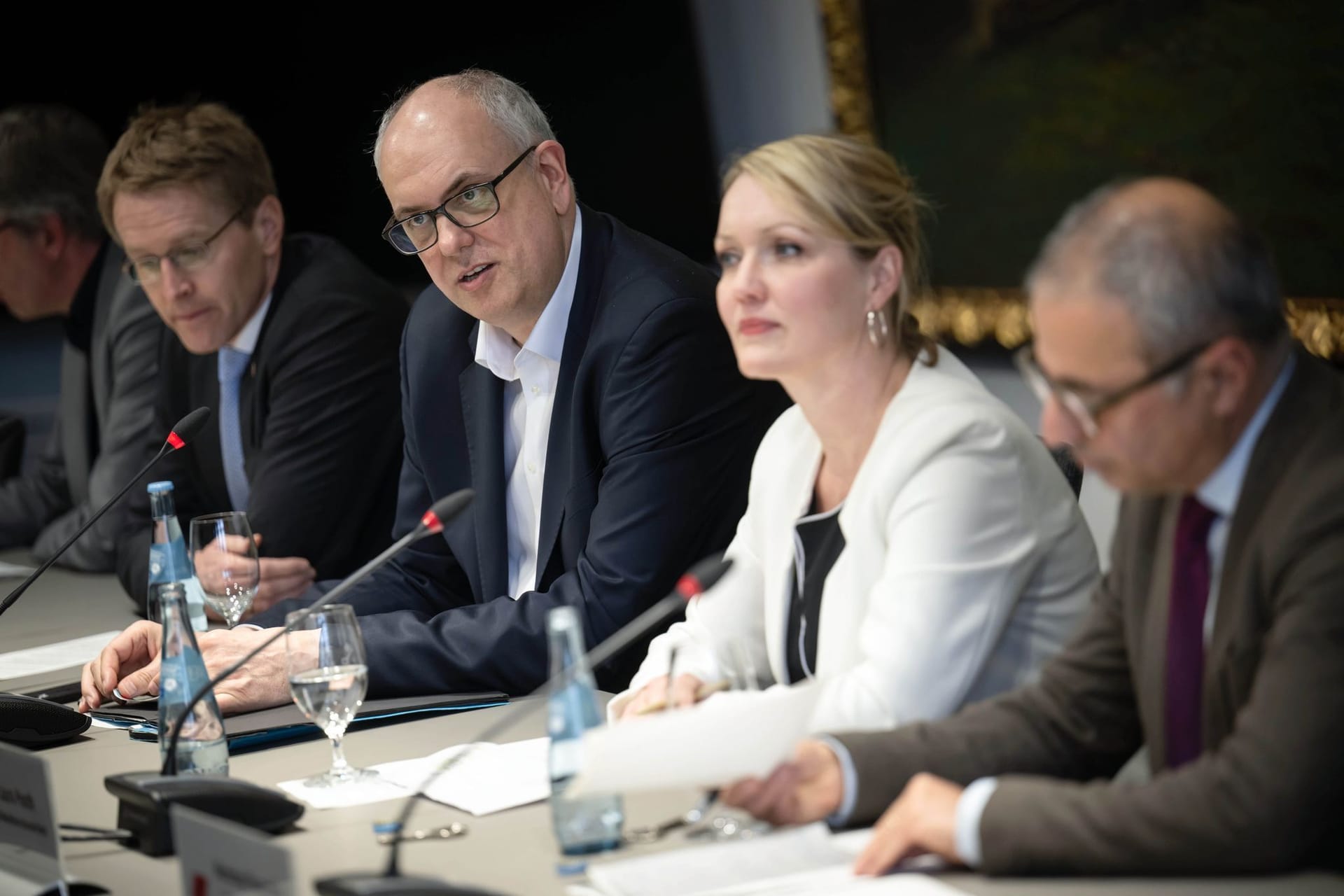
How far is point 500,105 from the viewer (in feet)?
9.00

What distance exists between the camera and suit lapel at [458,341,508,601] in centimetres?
278

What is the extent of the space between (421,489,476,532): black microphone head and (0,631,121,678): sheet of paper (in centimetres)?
118

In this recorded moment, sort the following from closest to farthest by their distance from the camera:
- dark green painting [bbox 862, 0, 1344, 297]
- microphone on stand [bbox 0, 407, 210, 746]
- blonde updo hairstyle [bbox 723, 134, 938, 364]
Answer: blonde updo hairstyle [bbox 723, 134, 938, 364] < microphone on stand [bbox 0, 407, 210, 746] < dark green painting [bbox 862, 0, 1344, 297]

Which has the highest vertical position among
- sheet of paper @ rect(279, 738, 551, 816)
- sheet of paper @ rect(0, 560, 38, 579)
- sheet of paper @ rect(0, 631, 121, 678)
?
sheet of paper @ rect(279, 738, 551, 816)

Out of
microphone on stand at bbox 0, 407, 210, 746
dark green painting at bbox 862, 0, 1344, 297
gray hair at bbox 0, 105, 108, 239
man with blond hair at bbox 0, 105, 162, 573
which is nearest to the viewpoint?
microphone on stand at bbox 0, 407, 210, 746

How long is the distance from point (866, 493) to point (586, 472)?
792 mm

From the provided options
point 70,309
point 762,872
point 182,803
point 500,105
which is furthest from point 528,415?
point 70,309

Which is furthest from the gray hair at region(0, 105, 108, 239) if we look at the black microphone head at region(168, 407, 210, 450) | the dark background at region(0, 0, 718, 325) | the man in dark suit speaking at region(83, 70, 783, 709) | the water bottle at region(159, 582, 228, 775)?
the water bottle at region(159, 582, 228, 775)

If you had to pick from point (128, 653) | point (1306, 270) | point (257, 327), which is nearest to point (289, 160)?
point (257, 327)

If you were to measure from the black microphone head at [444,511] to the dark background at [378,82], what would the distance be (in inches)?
103

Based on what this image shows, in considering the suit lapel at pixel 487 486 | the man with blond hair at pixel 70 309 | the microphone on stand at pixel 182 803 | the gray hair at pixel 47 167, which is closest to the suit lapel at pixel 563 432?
the suit lapel at pixel 487 486

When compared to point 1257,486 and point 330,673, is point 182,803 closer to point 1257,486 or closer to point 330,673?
point 330,673

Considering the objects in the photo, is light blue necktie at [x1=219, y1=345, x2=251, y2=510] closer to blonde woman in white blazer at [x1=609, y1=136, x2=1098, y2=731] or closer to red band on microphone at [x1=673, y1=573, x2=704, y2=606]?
blonde woman in white blazer at [x1=609, y1=136, x2=1098, y2=731]

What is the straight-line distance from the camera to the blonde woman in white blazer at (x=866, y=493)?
181 cm
